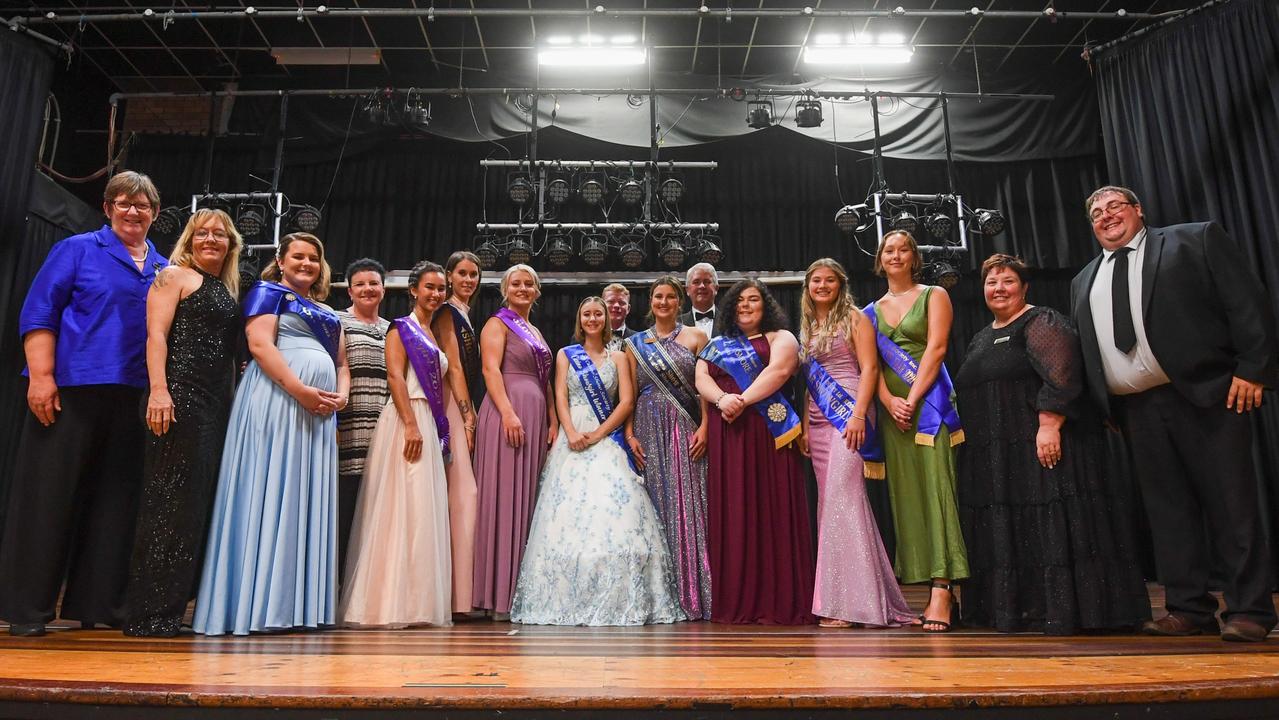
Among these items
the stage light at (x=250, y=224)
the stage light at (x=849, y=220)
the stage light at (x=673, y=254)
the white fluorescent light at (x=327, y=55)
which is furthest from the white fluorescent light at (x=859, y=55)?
the stage light at (x=250, y=224)

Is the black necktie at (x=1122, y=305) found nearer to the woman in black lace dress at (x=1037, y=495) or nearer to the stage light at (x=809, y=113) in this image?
the woman in black lace dress at (x=1037, y=495)

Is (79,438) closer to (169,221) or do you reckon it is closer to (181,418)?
(181,418)

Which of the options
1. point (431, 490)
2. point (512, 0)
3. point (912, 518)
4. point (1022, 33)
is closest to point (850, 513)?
point (912, 518)

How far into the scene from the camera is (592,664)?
158cm

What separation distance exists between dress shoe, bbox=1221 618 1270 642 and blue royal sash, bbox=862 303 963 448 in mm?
882

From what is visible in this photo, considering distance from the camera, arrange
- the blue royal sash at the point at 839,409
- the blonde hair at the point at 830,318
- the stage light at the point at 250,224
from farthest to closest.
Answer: the stage light at the point at 250,224, the blonde hair at the point at 830,318, the blue royal sash at the point at 839,409

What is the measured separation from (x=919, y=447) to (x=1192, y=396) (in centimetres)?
82

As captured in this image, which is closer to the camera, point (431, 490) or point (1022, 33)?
point (431, 490)

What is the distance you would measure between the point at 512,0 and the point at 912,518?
5748 mm

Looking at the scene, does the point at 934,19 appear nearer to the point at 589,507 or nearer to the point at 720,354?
the point at 720,354

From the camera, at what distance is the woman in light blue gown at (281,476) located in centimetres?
222

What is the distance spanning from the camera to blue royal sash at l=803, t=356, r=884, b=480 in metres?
2.66

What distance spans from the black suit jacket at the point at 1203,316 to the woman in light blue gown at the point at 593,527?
1659 millimetres

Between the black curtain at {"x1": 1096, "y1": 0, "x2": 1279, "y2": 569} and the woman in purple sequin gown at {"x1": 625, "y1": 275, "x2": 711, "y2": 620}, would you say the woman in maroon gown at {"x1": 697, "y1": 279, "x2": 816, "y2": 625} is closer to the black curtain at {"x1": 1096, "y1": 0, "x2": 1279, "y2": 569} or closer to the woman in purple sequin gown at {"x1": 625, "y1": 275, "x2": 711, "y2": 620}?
the woman in purple sequin gown at {"x1": 625, "y1": 275, "x2": 711, "y2": 620}
